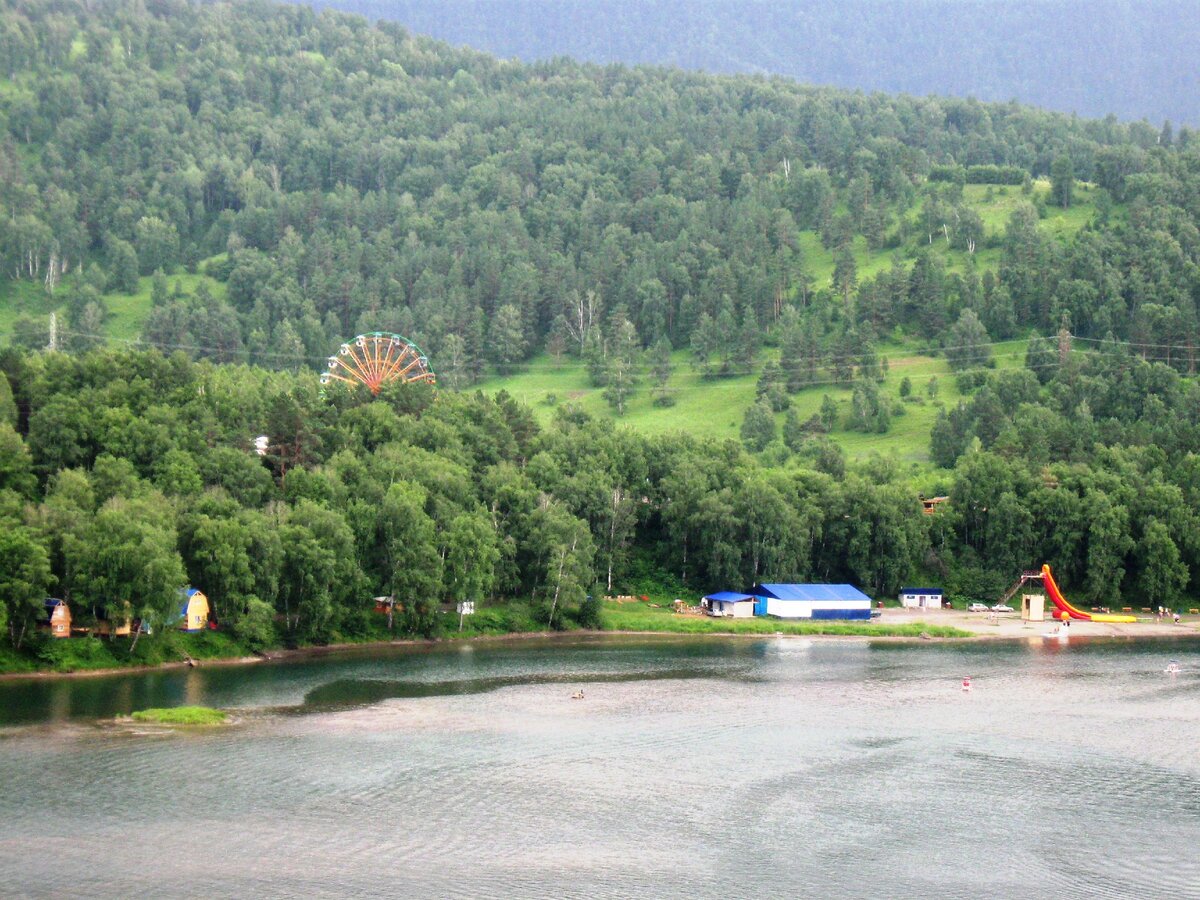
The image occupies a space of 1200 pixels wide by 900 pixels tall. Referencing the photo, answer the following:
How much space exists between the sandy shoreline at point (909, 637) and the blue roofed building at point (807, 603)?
7.10 feet

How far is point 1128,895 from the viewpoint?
Answer: 4659 cm

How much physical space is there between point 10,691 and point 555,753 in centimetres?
2793

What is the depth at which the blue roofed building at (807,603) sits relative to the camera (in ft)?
363

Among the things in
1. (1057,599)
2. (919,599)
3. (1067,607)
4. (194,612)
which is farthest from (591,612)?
(1067,607)

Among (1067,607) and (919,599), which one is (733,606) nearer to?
(919,599)

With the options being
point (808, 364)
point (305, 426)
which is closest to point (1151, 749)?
point (305, 426)

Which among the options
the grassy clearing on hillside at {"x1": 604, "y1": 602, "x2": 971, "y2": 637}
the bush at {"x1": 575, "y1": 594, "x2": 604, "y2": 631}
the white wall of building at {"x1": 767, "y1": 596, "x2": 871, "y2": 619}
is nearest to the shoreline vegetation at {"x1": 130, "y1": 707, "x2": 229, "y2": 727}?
the bush at {"x1": 575, "y1": 594, "x2": 604, "y2": 631}

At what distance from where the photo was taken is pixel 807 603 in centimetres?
11081

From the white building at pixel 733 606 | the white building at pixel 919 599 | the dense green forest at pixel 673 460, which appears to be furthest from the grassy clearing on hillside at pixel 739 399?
the white building at pixel 733 606

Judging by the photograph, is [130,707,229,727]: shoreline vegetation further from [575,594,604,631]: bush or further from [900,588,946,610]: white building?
[900,588,946,610]: white building

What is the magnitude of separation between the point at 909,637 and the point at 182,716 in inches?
2167

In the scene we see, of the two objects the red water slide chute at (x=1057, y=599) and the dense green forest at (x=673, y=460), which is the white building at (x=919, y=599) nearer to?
the dense green forest at (x=673, y=460)

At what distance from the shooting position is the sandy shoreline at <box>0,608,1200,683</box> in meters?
87.5

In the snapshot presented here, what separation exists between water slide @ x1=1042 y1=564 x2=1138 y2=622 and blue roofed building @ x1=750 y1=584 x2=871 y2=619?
609 inches
